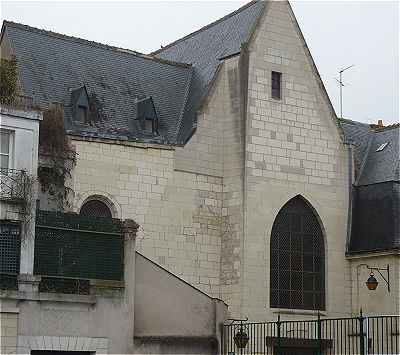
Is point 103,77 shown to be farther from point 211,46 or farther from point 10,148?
point 10,148

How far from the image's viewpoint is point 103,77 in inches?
1158

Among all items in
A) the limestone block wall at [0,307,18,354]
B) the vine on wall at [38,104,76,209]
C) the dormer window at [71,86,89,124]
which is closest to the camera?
the limestone block wall at [0,307,18,354]

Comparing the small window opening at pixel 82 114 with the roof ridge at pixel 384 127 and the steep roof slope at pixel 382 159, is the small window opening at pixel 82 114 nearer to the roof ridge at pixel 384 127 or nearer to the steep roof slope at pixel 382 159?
the steep roof slope at pixel 382 159

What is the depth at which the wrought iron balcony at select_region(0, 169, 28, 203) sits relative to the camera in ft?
67.7

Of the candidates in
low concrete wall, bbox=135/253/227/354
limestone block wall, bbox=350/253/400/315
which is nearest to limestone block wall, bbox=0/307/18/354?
low concrete wall, bbox=135/253/227/354

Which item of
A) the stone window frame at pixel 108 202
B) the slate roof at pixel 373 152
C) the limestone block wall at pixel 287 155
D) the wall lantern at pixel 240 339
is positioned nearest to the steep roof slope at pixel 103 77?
the stone window frame at pixel 108 202

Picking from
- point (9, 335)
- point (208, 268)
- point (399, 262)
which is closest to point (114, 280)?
point (9, 335)

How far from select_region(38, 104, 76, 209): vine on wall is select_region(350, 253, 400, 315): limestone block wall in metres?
9.65

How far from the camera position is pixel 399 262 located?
2788 cm

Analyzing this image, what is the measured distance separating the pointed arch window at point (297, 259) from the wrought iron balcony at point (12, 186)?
9.69 metres

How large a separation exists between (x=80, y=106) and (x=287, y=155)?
21.7 feet

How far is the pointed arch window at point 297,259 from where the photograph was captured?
91.8 feet

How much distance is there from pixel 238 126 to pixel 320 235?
173 inches

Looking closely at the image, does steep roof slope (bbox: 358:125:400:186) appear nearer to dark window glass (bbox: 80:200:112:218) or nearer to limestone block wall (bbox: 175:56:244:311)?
limestone block wall (bbox: 175:56:244:311)
